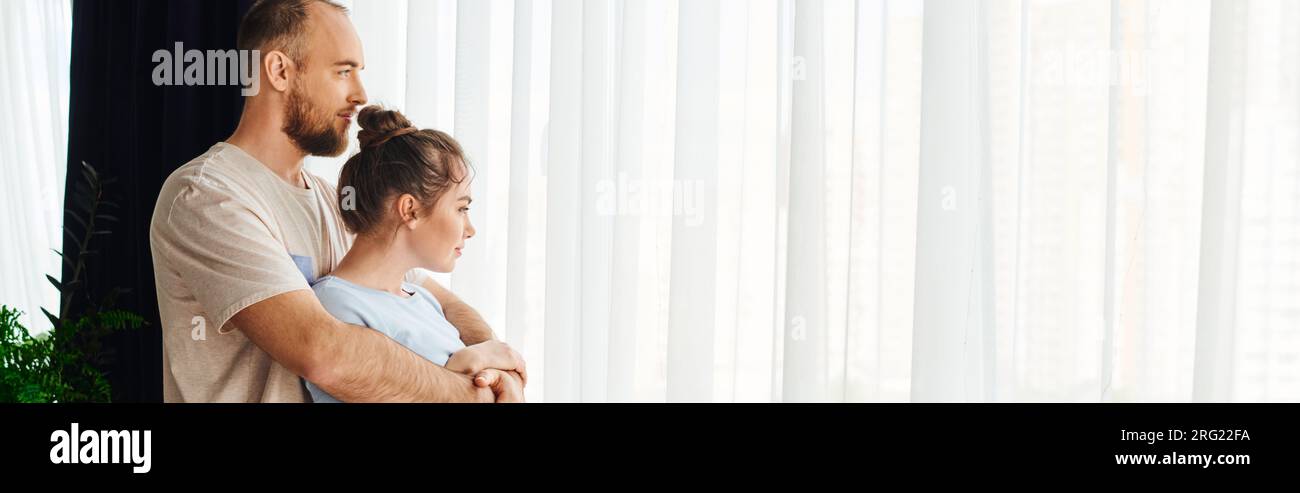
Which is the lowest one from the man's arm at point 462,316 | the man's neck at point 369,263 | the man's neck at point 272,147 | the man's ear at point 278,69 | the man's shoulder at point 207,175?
the man's arm at point 462,316

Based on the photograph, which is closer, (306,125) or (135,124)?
(306,125)

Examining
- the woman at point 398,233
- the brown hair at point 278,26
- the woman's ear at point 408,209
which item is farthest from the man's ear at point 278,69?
the woman's ear at point 408,209

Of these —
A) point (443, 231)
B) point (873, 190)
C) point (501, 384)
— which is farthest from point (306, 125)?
point (873, 190)

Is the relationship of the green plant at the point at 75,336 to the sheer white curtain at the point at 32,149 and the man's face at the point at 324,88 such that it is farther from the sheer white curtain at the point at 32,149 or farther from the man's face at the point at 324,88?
the man's face at the point at 324,88

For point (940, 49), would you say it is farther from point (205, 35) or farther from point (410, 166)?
point (205, 35)

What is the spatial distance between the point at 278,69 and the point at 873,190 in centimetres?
99

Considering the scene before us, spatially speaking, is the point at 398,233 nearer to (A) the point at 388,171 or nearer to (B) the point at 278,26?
(A) the point at 388,171

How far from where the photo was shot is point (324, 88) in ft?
4.30

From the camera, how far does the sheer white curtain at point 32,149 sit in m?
1.61

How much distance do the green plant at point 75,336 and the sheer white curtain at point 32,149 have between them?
5.7 inches
